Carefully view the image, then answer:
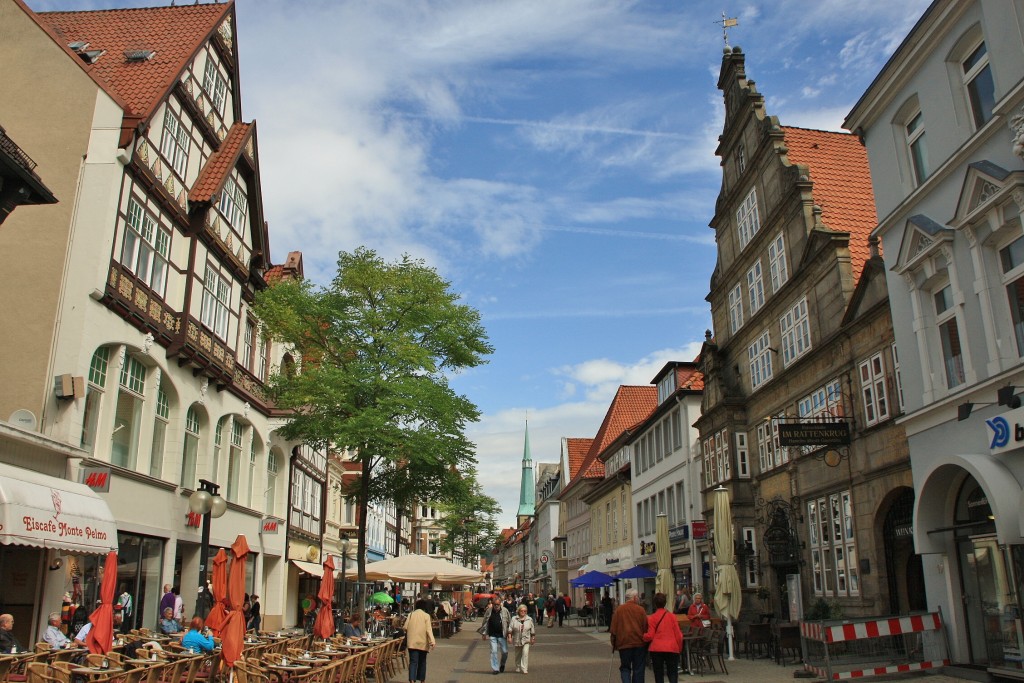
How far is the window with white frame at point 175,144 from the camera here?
2188cm

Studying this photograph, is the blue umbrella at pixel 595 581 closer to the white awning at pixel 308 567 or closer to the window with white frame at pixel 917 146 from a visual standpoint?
the white awning at pixel 308 567

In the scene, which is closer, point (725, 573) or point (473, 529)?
point (725, 573)

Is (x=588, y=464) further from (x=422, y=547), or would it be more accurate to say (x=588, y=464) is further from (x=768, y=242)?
(x=422, y=547)

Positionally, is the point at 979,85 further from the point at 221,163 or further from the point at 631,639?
the point at 221,163

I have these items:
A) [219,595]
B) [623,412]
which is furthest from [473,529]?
[219,595]

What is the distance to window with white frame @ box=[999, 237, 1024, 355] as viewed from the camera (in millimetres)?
12039

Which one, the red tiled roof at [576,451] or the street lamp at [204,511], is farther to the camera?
the red tiled roof at [576,451]

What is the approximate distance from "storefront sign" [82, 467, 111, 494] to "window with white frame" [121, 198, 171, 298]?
4.96 m

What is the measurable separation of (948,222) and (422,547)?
10286 centimetres

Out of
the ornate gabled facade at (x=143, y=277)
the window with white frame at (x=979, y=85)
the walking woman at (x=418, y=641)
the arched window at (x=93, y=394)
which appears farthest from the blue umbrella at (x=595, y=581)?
the window with white frame at (x=979, y=85)

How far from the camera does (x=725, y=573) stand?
2161 cm

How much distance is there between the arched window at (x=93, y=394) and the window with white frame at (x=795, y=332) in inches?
690

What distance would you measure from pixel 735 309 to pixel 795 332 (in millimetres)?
5400

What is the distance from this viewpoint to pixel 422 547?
362ft
